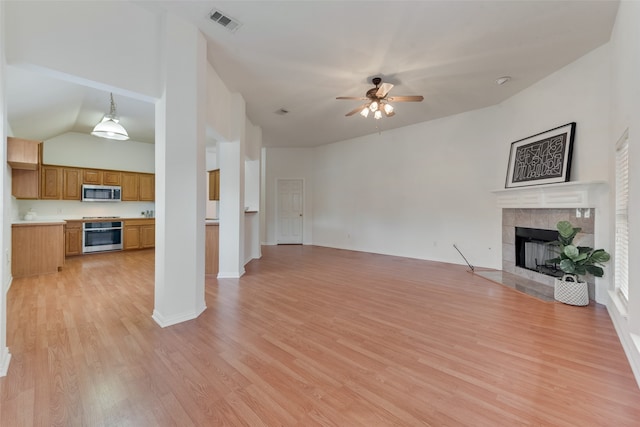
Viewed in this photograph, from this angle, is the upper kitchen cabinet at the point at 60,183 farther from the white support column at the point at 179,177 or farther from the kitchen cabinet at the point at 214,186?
the white support column at the point at 179,177

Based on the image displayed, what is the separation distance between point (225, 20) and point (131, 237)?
6.29 m

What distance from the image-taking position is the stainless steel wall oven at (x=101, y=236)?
605cm

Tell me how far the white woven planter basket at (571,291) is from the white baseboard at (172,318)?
13.9ft

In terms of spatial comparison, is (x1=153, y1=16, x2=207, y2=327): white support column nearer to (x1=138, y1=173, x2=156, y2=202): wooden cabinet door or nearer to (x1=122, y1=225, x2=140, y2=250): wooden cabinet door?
(x1=122, y1=225, x2=140, y2=250): wooden cabinet door

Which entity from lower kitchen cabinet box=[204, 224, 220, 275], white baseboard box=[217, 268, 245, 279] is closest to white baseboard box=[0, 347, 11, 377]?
white baseboard box=[217, 268, 245, 279]

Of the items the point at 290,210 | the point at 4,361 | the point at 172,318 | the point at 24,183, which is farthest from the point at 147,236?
the point at 4,361

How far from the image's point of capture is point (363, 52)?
10.3 ft

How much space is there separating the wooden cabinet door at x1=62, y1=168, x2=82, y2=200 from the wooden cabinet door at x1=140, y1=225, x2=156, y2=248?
1.50 meters

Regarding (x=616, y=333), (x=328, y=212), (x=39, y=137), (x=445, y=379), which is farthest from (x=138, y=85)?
(x=328, y=212)

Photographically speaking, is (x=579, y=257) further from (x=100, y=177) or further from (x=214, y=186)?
(x=100, y=177)

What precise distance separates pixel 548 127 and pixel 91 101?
23.5 feet

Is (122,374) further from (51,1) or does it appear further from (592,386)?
(592,386)

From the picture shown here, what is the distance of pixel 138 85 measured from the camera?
2.47m

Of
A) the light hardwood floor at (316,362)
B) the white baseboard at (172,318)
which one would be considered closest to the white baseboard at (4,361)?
the light hardwood floor at (316,362)
